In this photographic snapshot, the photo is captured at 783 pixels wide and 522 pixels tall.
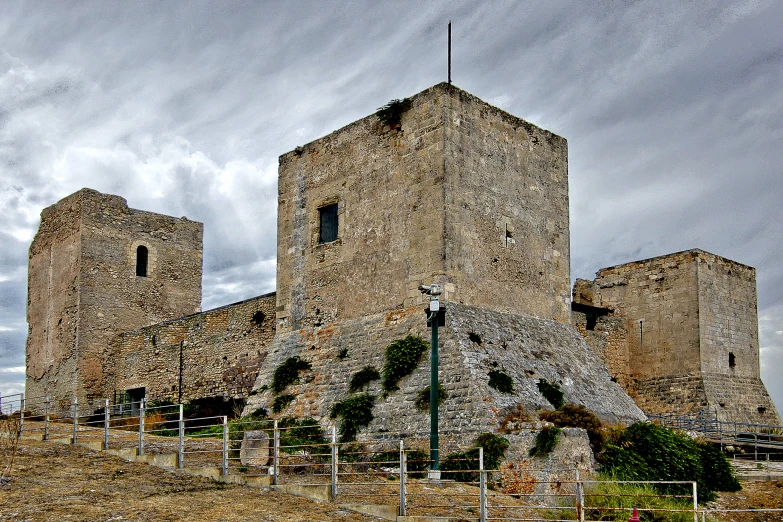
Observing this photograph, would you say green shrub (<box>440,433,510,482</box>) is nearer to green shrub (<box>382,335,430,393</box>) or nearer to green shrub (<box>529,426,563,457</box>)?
green shrub (<box>529,426,563,457</box>)

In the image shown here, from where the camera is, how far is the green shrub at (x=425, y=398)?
17453mm

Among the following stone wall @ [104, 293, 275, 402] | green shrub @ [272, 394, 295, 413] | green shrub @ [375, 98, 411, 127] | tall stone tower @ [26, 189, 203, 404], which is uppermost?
green shrub @ [375, 98, 411, 127]

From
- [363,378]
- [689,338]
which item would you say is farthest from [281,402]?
[689,338]

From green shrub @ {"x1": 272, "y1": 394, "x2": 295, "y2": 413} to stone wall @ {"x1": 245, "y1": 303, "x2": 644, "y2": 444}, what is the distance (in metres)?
0.12

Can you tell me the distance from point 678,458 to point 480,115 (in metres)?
8.01

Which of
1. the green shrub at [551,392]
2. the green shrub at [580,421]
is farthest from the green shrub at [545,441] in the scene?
the green shrub at [551,392]

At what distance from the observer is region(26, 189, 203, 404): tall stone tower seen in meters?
→ 27.9

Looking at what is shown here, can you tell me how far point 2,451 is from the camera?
15297mm

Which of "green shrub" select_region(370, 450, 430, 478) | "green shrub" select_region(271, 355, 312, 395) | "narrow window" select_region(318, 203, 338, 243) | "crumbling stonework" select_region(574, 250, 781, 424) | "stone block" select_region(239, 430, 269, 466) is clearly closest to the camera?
"stone block" select_region(239, 430, 269, 466)

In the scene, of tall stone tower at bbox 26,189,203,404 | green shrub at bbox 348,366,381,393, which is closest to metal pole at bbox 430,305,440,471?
green shrub at bbox 348,366,381,393

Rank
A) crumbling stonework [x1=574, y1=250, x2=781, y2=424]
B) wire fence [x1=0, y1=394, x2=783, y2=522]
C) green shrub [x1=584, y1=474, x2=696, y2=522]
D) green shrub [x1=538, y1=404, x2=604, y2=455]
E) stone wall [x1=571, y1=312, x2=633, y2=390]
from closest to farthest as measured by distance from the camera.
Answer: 1. wire fence [x1=0, y1=394, x2=783, y2=522]
2. green shrub [x1=584, y1=474, x2=696, y2=522]
3. green shrub [x1=538, y1=404, x2=604, y2=455]
4. crumbling stonework [x1=574, y1=250, x2=781, y2=424]
5. stone wall [x1=571, y1=312, x2=633, y2=390]

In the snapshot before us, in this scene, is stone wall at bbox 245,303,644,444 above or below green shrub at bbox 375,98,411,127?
below

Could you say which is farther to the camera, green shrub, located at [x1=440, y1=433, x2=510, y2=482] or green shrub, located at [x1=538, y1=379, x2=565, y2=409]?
green shrub, located at [x1=538, y1=379, x2=565, y2=409]

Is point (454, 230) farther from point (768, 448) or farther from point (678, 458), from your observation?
point (768, 448)
